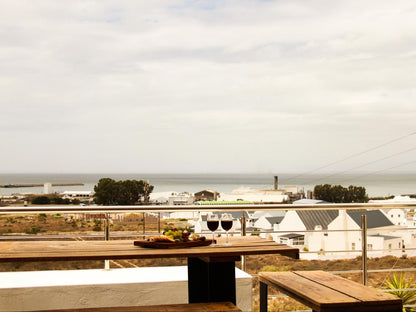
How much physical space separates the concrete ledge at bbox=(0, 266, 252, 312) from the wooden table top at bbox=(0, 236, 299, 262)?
2.47 feet

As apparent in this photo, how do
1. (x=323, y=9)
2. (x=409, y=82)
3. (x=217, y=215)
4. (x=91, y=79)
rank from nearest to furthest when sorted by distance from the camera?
1. (x=217, y=215)
2. (x=323, y=9)
3. (x=409, y=82)
4. (x=91, y=79)

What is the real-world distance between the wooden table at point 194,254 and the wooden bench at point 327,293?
0.69 ft

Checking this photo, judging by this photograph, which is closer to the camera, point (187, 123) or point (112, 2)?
point (112, 2)

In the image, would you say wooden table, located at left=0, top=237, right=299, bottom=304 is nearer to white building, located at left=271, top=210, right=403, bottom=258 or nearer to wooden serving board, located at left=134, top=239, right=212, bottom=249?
wooden serving board, located at left=134, top=239, right=212, bottom=249

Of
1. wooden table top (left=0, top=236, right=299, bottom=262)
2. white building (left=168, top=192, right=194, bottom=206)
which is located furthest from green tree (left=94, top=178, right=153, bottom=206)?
wooden table top (left=0, top=236, right=299, bottom=262)

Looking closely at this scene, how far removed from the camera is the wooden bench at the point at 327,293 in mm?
2137

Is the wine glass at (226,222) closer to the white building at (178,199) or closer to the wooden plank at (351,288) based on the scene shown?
the wooden plank at (351,288)

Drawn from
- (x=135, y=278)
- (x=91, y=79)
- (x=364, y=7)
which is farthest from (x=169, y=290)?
(x=91, y=79)

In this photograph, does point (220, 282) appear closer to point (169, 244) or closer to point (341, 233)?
point (169, 244)

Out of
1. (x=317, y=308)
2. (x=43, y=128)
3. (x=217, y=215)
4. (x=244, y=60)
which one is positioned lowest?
(x=317, y=308)

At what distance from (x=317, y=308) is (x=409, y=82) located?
33526 mm

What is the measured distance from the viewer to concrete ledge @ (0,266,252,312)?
10.6 feet

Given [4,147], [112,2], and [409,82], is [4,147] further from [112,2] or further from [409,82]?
[409,82]

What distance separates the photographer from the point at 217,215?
2689 mm
